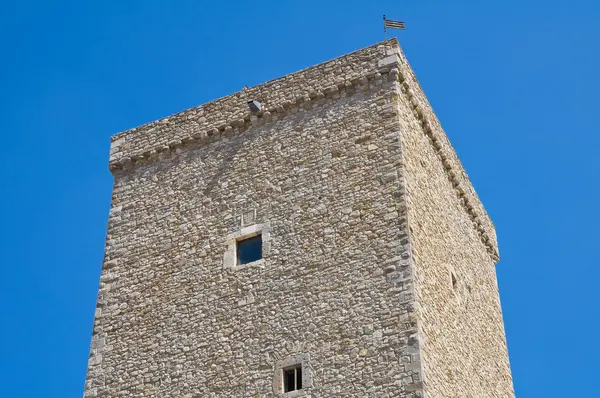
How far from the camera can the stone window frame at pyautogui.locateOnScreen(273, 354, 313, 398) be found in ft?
47.6

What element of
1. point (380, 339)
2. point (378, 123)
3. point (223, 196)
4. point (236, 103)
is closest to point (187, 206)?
point (223, 196)

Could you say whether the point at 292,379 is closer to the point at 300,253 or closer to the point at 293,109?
the point at 300,253

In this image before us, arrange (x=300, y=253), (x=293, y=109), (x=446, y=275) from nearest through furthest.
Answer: (x=300, y=253) < (x=446, y=275) < (x=293, y=109)

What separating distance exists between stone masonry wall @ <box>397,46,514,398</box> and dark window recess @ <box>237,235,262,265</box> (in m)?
2.33

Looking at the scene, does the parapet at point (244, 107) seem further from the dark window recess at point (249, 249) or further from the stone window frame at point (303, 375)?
the stone window frame at point (303, 375)

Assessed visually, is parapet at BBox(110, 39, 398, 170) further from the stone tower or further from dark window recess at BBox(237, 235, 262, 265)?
dark window recess at BBox(237, 235, 262, 265)

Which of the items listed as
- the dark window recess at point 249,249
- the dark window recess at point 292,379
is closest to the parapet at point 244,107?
the dark window recess at point 249,249

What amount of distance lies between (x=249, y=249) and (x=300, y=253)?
3.13 feet

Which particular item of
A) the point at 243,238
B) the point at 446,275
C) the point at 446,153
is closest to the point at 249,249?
the point at 243,238

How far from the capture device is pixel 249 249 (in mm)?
16438

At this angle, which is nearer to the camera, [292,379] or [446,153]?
[292,379]

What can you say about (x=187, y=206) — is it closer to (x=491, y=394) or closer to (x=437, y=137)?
(x=437, y=137)

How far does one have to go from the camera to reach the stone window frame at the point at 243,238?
1620 cm

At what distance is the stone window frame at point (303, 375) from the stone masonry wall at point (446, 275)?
5.09 ft
